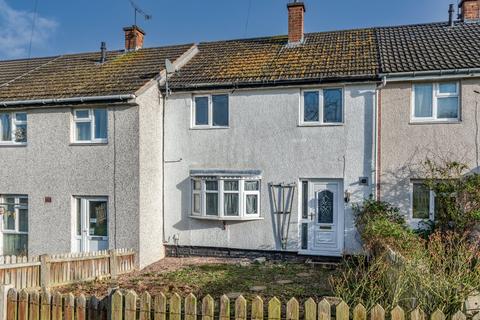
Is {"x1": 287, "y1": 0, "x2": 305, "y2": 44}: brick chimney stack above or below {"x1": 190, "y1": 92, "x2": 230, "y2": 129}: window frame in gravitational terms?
above

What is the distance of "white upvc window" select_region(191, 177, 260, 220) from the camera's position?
13.0 metres

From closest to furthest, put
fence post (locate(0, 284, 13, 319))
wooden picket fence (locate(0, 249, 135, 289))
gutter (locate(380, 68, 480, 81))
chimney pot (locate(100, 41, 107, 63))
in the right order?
fence post (locate(0, 284, 13, 319)) < wooden picket fence (locate(0, 249, 135, 289)) < gutter (locate(380, 68, 480, 81)) < chimney pot (locate(100, 41, 107, 63))

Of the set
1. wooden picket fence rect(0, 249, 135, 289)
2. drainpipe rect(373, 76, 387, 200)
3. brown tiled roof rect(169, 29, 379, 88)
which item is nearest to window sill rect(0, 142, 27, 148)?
wooden picket fence rect(0, 249, 135, 289)

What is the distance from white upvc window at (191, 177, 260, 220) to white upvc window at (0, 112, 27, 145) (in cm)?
646

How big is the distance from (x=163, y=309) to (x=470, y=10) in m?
16.1

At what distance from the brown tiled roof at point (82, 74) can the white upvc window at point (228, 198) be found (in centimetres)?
406

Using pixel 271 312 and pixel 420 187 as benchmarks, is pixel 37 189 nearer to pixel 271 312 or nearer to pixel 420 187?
pixel 271 312

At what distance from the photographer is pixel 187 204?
13.7m

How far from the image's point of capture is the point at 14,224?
45.6 ft

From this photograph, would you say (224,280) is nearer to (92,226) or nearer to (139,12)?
(92,226)

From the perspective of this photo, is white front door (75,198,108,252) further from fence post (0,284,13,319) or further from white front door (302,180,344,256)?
fence post (0,284,13,319)

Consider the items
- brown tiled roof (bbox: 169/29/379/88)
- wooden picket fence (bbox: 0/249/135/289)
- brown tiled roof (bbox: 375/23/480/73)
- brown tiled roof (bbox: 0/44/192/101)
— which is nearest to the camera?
wooden picket fence (bbox: 0/249/135/289)

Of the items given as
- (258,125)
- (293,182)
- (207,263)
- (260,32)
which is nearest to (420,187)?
(293,182)

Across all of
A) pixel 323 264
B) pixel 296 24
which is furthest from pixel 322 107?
pixel 323 264
